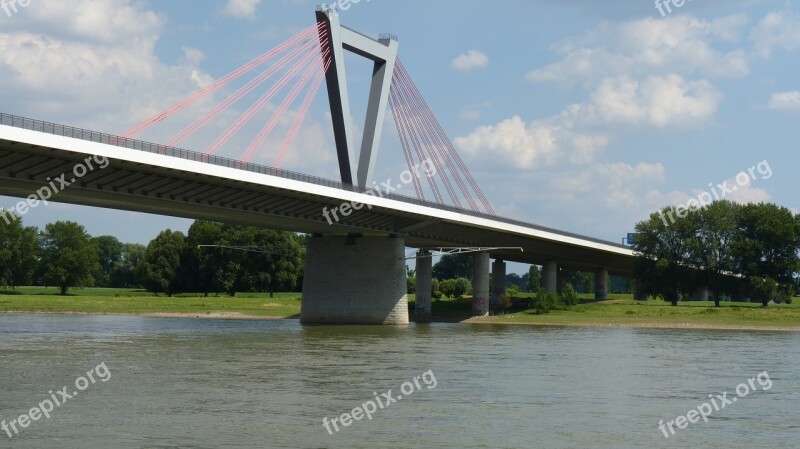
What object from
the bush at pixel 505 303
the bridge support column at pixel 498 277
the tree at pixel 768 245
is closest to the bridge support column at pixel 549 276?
the bridge support column at pixel 498 277

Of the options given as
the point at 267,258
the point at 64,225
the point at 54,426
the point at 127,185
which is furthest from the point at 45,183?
Result: the point at 64,225

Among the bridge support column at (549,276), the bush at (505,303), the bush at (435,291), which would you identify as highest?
the bridge support column at (549,276)

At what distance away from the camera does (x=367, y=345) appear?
1949 inches

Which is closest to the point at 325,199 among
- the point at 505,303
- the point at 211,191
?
the point at 211,191

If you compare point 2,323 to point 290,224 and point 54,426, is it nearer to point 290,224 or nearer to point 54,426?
point 290,224

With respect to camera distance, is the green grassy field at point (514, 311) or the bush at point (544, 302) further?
the bush at point (544, 302)

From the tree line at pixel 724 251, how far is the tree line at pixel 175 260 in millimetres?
42154

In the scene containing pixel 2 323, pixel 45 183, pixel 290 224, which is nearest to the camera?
pixel 45 183

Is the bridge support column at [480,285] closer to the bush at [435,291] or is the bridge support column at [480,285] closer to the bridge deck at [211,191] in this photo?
the bridge deck at [211,191]

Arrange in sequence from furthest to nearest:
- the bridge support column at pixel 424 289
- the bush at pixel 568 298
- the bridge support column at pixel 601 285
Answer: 1. the bridge support column at pixel 601 285
2. the bridge support column at pixel 424 289
3. the bush at pixel 568 298

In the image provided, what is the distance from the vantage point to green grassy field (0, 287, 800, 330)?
78750mm

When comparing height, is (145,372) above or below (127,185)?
below

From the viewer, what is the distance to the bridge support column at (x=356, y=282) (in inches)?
2977

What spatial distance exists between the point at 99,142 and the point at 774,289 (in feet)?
240
